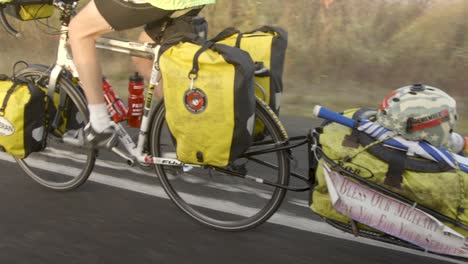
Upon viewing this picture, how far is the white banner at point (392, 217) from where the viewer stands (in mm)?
2465

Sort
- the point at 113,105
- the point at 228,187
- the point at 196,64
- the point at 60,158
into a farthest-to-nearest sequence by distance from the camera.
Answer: the point at 60,158 < the point at 228,187 < the point at 113,105 < the point at 196,64

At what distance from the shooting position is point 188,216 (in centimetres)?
338

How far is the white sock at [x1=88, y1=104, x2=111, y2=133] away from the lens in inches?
129

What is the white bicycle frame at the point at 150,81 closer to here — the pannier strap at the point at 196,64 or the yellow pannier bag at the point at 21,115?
the yellow pannier bag at the point at 21,115

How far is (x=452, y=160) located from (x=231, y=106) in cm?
105

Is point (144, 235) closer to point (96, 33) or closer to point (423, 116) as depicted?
point (96, 33)

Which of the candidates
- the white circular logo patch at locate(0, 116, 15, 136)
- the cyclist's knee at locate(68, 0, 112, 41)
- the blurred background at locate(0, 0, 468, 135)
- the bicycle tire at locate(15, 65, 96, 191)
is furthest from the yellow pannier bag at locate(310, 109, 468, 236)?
the blurred background at locate(0, 0, 468, 135)

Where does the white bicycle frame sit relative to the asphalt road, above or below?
above

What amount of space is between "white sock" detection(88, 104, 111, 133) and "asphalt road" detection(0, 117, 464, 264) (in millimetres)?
550

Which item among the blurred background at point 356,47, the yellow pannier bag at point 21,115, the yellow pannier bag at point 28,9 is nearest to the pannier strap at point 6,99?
the yellow pannier bag at point 21,115

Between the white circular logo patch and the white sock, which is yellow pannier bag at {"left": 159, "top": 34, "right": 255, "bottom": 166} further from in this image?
the white circular logo patch

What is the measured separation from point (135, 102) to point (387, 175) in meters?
1.77

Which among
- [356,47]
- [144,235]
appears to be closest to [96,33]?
[144,235]

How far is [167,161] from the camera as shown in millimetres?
3275
